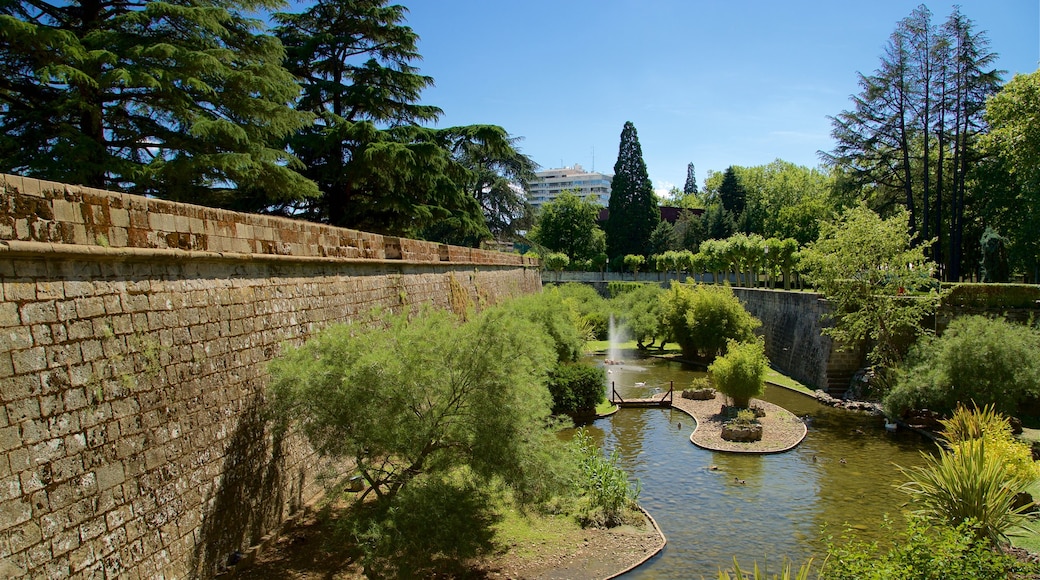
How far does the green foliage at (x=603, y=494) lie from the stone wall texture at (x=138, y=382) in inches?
178

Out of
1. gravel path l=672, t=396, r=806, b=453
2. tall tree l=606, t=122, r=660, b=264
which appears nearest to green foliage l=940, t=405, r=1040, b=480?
gravel path l=672, t=396, r=806, b=453

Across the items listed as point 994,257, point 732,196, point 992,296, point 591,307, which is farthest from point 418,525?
point 732,196

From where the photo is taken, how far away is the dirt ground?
22.1ft

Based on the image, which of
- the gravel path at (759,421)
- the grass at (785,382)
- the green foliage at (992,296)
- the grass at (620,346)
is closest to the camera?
the gravel path at (759,421)

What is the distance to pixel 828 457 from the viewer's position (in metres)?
14.2

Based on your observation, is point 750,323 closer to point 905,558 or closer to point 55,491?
point 905,558

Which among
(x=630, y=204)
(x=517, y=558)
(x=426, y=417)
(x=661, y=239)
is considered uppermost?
(x=630, y=204)

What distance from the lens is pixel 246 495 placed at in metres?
6.83

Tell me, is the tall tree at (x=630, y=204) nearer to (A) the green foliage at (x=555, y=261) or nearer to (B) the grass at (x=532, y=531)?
(A) the green foliage at (x=555, y=261)

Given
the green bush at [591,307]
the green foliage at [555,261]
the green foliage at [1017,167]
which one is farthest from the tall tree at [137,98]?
the green foliage at [555,261]

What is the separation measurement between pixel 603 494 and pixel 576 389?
666cm

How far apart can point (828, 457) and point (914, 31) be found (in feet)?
80.1

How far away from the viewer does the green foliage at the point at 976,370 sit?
46.3ft

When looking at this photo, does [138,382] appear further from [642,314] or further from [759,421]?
[642,314]
